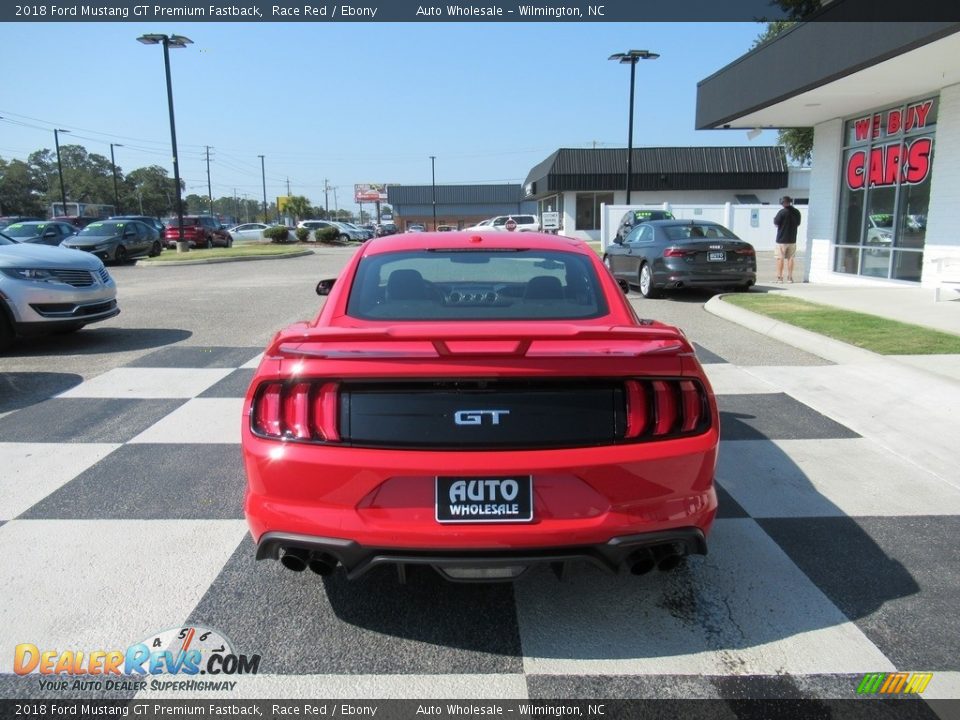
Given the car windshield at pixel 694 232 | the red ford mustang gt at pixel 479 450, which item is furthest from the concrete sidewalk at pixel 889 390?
the car windshield at pixel 694 232

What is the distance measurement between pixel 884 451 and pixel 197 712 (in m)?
4.58

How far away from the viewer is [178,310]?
1191 centimetres

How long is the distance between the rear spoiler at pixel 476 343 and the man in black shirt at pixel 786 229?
43.8ft

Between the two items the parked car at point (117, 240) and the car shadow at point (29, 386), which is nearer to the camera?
the car shadow at point (29, 386)

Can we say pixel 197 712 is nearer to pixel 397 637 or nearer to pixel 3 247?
pixel 397 637

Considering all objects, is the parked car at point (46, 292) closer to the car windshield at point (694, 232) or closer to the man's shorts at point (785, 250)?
the car windshield at point (694, 232)

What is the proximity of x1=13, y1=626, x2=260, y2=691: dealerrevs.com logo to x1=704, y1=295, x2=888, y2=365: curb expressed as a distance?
692 cm

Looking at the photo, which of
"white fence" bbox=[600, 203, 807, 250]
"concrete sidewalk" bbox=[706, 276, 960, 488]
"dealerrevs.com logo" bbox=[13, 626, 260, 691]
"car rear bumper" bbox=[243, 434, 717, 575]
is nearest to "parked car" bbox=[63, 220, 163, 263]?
"white fence" bbox=[600, 203, 807, 250]

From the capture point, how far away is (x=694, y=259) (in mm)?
12930

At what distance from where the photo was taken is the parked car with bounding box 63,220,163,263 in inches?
934

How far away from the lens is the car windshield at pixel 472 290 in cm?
346

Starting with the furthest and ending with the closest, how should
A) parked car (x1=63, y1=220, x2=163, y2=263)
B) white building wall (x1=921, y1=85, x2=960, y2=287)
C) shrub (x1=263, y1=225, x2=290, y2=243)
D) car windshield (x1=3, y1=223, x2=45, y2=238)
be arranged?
shrub (x1=263, y1=225, x2=290, y2=243) < parked car (x1=63, y1=220, x2=163, y2=263) < car windshield (x1=3, y1=223, x2=45, y2=238) < white building wall (x1=921, y1=85, x2=960, y2=287)

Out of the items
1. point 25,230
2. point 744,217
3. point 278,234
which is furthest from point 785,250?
point 278,234

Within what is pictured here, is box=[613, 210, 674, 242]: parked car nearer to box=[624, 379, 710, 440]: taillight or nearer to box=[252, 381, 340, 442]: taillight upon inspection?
box=[624, 379, 710, 440]: taillight
